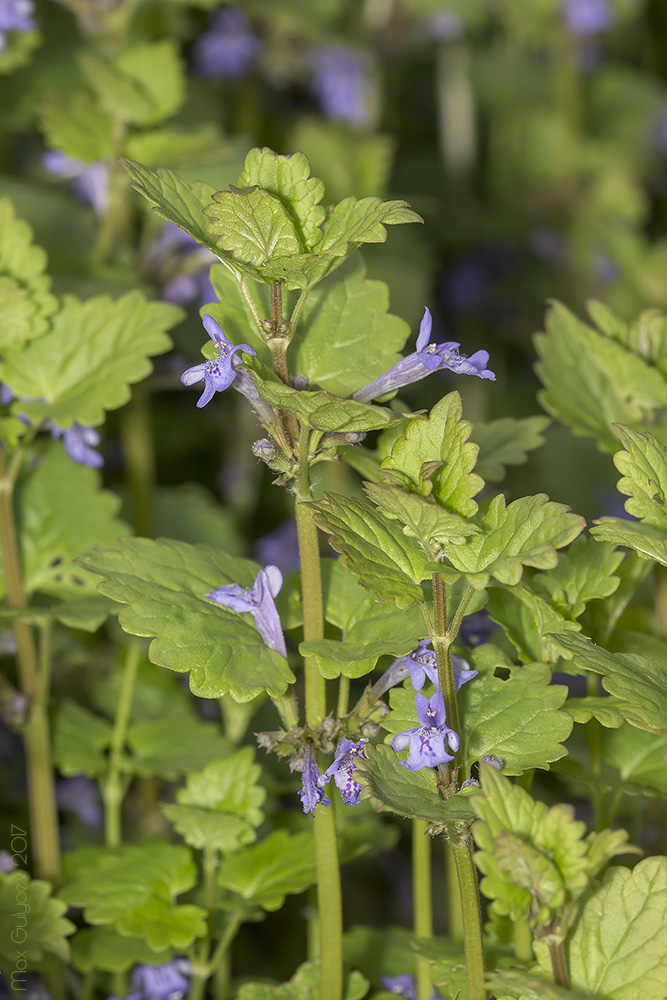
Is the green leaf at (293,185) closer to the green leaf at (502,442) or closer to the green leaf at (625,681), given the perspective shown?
the green leaf at (502,442)

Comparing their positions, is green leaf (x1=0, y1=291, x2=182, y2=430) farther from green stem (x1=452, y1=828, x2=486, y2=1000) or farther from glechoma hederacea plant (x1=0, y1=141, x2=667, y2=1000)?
green stem (x1=452, y1=828, x2=486, y2=1000)

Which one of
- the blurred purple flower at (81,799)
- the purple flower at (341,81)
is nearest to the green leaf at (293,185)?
the blurred purple flower at (81,799)

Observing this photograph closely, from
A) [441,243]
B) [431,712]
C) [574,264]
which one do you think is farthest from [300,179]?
Result: [441,243]

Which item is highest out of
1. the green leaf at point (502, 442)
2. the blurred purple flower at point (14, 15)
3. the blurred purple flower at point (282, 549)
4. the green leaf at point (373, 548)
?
the blurred purple flower at point (14, 15)

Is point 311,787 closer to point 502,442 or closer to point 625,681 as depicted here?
point 625,681

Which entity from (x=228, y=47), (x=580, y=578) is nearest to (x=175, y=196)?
(x=580, y=578)

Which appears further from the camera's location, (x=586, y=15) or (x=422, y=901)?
(x=586, y=15)

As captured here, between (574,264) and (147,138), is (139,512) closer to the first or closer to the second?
(147,138)
